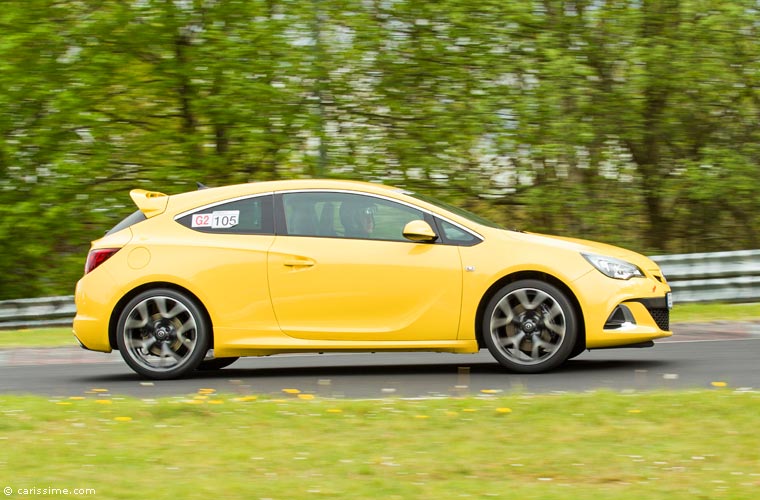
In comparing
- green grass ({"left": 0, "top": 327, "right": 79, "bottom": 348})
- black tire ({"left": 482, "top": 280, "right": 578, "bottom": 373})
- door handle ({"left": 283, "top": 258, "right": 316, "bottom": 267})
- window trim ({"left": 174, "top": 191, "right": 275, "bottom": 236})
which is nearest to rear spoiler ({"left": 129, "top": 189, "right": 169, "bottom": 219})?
window trim ({"left": 174, "top": 191, "right": 275, "bottom": 236})

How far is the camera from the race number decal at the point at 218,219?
937 centimetres

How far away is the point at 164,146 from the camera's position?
57.0 feet

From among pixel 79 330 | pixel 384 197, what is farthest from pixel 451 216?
pixel 79 330

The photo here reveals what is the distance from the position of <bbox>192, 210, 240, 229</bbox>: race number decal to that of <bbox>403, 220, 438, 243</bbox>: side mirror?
1374 mm

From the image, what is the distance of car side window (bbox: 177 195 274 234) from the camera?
30.6 ft

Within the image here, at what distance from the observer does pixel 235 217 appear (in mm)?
9367

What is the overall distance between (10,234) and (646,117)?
29.7ft

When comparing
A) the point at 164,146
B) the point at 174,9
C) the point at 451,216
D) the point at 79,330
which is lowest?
the point at 79,330

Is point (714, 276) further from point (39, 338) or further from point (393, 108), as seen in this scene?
point (39, 338)

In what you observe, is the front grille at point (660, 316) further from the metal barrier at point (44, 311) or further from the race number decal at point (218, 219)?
the metal barrier at point (44, 311)

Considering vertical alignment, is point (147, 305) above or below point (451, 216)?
below

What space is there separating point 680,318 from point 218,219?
6253 millimetres

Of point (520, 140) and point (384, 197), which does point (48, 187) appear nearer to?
point (520, 140)

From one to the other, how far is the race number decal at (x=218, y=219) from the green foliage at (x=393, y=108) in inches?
293
